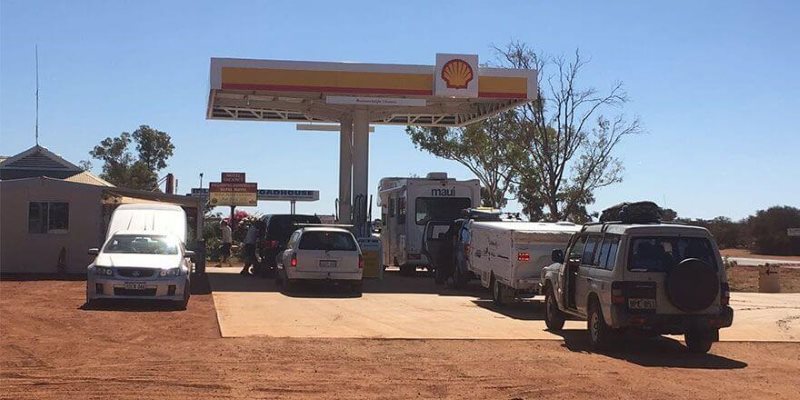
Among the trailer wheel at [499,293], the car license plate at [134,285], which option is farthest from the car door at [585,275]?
the car license plate at [134,285]

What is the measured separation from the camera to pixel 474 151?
48.8 m

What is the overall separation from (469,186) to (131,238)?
13116 millimetres

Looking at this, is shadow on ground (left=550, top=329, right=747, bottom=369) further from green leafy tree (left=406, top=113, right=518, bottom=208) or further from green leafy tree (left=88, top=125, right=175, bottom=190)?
green leafy tree (left=88, top=125, right=175, bottom=190)

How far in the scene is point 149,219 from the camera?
73.1 feet

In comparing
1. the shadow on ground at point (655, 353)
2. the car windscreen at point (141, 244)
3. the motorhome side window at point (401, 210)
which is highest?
the motorhome side window at point (401, 210)

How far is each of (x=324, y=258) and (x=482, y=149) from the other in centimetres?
2806

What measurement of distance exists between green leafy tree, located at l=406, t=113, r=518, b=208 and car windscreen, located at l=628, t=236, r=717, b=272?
109 feet

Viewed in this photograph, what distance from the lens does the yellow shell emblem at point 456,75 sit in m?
28.3

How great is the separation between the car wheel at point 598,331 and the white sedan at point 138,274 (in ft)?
27.0

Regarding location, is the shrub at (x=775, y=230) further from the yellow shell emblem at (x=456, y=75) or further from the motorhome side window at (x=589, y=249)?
the motorhome side window at (x=589, y=249)

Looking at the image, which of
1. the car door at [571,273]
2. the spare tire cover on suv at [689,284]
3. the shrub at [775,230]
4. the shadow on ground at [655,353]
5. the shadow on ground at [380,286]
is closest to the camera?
the shadow on ground at [655,353]

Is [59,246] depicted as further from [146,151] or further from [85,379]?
[146,151]

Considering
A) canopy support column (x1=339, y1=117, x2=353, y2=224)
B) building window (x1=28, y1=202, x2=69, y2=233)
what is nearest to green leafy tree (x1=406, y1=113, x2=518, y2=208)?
canopy support column (x1=339, y1=117, x2=353, y2=224)

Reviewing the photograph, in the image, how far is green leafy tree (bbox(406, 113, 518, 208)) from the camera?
46781 mm
